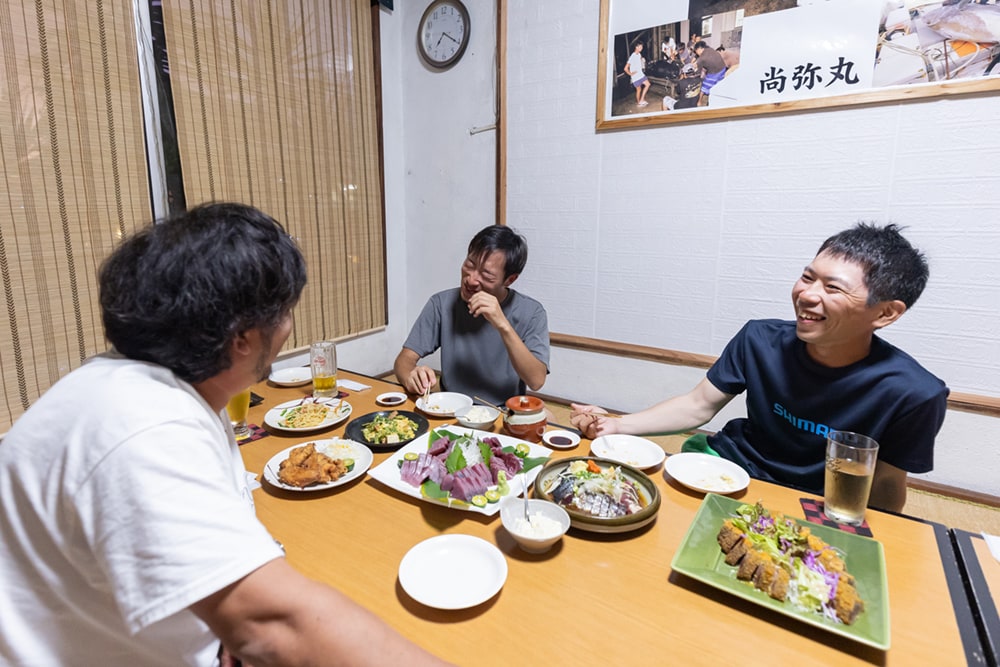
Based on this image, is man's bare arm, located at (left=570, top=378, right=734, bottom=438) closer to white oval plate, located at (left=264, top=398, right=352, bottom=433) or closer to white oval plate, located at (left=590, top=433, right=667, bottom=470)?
white oval plate, located at (left=590, top=433, right=667, bottom=470)

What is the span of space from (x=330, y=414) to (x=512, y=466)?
0.72 metres

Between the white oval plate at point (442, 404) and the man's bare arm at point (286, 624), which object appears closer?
the man's bare arm at point (286, 624)

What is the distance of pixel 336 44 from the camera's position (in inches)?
133

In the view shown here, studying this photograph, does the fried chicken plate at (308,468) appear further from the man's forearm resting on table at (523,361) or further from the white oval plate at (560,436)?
the man's forearm resting on table at (523,361)

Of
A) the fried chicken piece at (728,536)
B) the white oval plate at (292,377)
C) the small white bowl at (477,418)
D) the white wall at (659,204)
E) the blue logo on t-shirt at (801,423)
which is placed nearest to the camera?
the fried chicken piece at (728,536)

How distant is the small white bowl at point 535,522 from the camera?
959 mm

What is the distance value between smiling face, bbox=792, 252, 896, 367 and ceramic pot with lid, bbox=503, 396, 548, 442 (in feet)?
2.56

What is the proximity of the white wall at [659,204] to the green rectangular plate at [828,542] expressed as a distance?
6.62ft

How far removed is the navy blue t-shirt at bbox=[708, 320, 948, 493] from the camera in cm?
129

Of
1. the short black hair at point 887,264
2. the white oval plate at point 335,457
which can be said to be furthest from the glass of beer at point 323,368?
the short black hair at point 887,264

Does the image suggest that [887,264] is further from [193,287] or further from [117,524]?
[117,524]

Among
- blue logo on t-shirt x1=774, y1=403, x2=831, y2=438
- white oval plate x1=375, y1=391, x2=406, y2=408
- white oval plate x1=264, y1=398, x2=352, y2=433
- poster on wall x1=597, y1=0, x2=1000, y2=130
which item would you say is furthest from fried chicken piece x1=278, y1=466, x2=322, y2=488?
poster on wall x1=597, y1=0, x2=1000, y2=130

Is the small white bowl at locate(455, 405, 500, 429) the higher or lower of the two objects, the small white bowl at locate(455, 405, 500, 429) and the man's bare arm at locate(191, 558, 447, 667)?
the lower

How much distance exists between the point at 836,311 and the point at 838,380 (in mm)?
211
